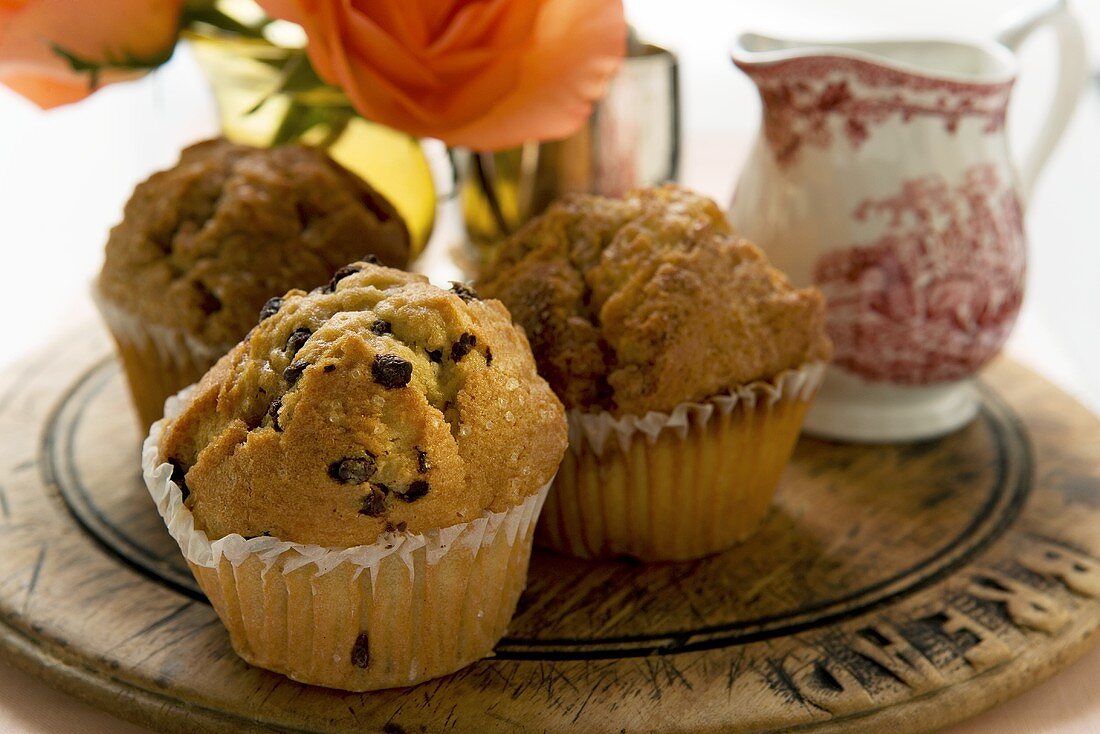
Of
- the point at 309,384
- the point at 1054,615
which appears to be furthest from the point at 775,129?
the point at 309,384

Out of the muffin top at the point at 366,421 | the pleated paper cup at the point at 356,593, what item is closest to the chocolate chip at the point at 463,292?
the muffin top at the point at 366,421

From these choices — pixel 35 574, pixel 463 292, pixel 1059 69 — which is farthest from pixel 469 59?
pixel 1059 69

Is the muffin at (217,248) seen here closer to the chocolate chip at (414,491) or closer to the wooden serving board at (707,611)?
the wooden serving board at (707,611)

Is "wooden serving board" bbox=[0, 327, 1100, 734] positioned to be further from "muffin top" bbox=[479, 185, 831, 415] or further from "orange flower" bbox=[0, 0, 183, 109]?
"orange flower" bbox=[0, 0, 183, 109]

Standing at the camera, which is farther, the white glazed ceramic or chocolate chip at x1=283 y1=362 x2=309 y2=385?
the white glazed ceramic

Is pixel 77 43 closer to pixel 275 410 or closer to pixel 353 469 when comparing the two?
pixel 275 410

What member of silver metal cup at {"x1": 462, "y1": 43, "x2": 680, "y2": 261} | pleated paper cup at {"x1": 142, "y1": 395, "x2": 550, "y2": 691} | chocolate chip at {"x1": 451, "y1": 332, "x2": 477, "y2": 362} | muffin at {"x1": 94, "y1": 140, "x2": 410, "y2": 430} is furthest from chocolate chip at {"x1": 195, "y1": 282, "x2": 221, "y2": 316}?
silver metal cup at {"x1": 462, "y1": 43, "x2": 680, "y2": 261}
